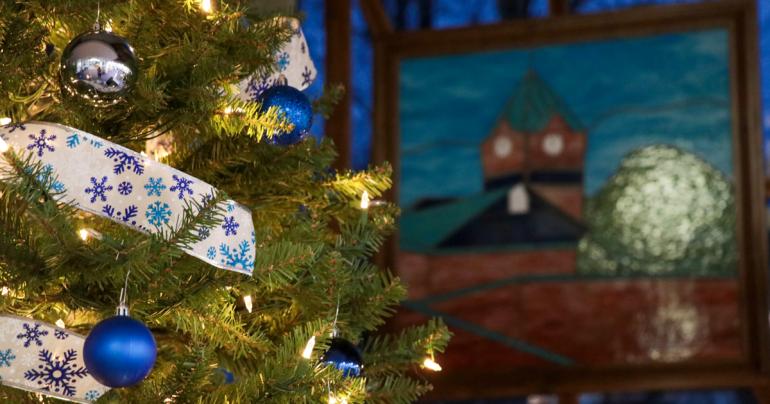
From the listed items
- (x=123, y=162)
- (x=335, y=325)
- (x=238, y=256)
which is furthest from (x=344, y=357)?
(x=123, y=162)

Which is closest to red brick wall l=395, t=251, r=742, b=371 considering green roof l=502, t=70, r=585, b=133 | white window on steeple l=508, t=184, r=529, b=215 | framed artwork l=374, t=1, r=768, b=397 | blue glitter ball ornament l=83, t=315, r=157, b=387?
framed artwork l=374, t=1, r=768, b=397

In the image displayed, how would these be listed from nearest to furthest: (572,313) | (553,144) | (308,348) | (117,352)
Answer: (117,352) < (308,348) < (572,313) < (553,144)

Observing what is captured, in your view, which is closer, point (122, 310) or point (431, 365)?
point (122, 310)

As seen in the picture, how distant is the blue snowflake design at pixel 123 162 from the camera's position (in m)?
0.75

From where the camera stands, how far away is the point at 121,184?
2.44 ft

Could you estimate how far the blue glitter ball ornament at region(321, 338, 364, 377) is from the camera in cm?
83

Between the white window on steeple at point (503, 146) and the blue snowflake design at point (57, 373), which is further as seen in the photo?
the white window on steeple at point (503, 146)

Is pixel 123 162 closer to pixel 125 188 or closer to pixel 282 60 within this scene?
pixel 125 188

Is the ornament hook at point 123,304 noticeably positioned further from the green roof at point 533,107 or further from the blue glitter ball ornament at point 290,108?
the green roof at point 533,107

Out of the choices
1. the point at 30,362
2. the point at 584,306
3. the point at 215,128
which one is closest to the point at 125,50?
the point at 215,128

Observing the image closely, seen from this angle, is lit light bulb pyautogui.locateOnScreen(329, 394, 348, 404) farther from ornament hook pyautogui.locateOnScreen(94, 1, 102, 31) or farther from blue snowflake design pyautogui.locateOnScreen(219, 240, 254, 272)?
ornament hook pyautogui.locateOnScreen(94, 1, 102, 31)

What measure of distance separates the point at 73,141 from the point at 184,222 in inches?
5.7

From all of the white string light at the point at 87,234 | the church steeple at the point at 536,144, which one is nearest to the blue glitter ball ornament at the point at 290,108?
the white string light at the point at 87,234

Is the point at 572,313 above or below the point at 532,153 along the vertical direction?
below
